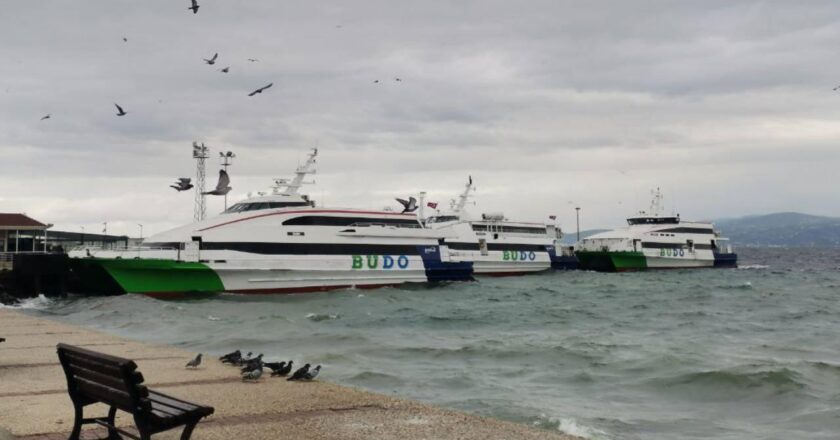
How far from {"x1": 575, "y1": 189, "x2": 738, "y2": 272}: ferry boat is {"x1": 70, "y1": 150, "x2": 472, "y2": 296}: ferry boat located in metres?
25.1

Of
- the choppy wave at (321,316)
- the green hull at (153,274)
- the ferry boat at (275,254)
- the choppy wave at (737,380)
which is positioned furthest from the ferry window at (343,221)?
the choppy wave at (737,380)

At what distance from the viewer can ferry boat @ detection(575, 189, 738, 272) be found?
60.6 metres

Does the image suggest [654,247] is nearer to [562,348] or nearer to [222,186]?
[222,186]

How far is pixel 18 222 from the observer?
39281 mm

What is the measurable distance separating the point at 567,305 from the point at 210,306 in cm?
1326

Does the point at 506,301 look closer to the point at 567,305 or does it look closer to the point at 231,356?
the point at 567,305

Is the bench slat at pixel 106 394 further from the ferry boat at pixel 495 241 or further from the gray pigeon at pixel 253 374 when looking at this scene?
the ferry boat at pixel 495 241

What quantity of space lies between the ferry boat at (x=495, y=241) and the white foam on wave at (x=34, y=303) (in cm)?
2266

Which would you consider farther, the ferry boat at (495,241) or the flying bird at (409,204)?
the ferry boat at (495,241)

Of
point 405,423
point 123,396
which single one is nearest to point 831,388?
point 405,423

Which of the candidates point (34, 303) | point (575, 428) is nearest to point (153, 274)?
point (34, 303)

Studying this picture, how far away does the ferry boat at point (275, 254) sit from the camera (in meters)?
31.4

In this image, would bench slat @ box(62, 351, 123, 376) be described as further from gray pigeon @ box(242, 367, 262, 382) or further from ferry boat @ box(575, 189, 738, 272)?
ferry boat @ box(575, 189, 738, 272)

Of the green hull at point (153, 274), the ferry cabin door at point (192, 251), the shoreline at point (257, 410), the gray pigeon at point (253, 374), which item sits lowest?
the shoreline at point (257, 410)
